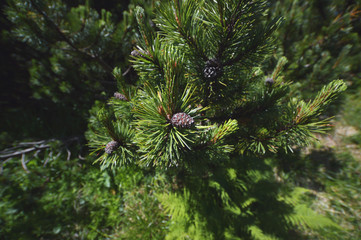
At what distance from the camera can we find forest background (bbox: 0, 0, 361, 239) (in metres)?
1.42

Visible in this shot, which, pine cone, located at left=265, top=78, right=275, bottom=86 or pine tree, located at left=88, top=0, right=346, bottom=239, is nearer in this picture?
pine tree, located at left=88, top=0, right=346, bottom=239

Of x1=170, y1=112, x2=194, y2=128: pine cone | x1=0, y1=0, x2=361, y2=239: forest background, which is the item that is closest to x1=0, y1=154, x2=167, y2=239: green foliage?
x1=0, y1=0, x2=361, y2=239: forest background

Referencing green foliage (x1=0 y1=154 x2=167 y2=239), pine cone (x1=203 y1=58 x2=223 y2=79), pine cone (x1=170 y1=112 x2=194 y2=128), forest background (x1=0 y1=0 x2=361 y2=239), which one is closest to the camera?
pine cone (x1=170 y1=112 x2=194 y2=128)

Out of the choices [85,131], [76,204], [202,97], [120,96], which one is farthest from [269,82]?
[76,204]

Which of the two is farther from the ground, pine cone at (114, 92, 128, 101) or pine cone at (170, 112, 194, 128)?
pine cone at (114, 92, 128, 101)

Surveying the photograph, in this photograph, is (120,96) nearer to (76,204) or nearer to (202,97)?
(202,97)

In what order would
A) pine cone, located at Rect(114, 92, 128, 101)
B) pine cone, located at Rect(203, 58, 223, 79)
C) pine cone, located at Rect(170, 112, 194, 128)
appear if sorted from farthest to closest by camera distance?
1. pine cone, located at Rect(114, 92, 128, 101)
2. pine cone, located at Rect(203, 58, 223, 79)
3. pine cone, located at Rect(170, 112, 194, 128)

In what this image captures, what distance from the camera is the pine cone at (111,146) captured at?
0.59 m

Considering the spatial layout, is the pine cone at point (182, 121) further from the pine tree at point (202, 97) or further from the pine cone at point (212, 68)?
the pine cone at point (212, 68)

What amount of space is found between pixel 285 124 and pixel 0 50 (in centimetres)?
366

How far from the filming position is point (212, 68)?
21.3 inches

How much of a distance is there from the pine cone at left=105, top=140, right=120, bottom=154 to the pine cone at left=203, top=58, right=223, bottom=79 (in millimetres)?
480

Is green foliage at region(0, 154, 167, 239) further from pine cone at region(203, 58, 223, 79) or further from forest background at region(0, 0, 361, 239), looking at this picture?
pine cone at region(203, 58, 223, 79)

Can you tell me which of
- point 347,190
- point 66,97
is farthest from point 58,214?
point 347,190
